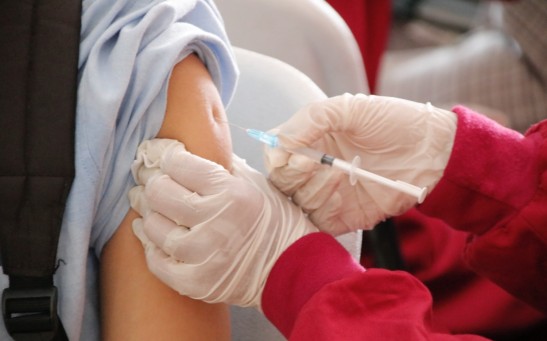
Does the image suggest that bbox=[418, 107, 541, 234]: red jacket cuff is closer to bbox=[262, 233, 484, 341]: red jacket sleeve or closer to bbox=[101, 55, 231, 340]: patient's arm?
bbox=[262, 233, 484, 341]: red jacket sleeve

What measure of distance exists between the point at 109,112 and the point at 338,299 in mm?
362

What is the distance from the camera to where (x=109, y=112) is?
0.87 meters

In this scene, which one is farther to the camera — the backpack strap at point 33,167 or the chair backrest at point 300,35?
the chair backrest at point 300,35

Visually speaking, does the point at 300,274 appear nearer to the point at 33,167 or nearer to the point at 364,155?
the point at 364,155

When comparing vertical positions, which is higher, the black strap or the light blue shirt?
the light blue shirt

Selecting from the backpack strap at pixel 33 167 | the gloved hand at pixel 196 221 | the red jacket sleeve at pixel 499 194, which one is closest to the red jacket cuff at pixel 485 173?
the red jacket sleeve at pixel 499 194

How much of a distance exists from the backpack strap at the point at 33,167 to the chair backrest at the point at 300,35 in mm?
566

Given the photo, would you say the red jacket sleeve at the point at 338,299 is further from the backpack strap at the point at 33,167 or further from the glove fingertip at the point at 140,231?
the backpack strap at the point at 33,167

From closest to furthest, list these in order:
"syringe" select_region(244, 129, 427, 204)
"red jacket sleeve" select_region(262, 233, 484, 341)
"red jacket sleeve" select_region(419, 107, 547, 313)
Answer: "red jacket sleeve" select_region(262, 233, 484, 341), "syringe" select_region(244, 129, 427, 204), "red jacket sleeve" select_region(419, 107, 547, 313)

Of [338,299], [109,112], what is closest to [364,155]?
[338,299]

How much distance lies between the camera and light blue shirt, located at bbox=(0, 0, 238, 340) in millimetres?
872

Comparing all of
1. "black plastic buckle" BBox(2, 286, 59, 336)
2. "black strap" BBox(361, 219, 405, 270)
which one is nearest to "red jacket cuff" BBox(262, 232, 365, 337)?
"black plastic buckle" BBox(2, 286, 59, 336)

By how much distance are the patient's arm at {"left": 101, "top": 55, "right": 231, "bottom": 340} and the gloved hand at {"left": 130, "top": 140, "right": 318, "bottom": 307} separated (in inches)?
1.0

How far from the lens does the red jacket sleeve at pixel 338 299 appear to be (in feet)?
2.70
